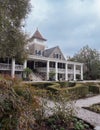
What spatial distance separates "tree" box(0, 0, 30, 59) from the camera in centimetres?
1439

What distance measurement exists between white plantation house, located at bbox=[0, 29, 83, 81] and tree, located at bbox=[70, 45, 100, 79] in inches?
356

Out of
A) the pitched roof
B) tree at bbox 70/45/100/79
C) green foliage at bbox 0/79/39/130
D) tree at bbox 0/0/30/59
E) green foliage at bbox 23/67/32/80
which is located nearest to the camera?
green foliage at bbox 0/79/39/130

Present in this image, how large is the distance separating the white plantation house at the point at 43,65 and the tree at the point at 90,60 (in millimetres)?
9038

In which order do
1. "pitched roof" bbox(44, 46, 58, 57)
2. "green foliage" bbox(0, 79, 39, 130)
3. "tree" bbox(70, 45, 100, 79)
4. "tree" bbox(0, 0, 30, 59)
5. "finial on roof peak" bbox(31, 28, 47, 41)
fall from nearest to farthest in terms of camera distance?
"green foliage" bbox(0, 79, 39, 130)
"tree" bbox(0, 0, 30, 59)
"pitched roof" bbox(44, 46, 58, 57)
"finial on roof peak" bbox(31, 28, 47, 41)
"tree" bbox(70, 45, 100, 79)

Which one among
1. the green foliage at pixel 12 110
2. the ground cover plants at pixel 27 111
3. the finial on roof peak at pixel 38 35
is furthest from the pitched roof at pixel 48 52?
the green foliage at pixel 12 110

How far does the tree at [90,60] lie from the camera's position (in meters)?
53.3

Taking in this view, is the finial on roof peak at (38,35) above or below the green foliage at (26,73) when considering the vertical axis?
above

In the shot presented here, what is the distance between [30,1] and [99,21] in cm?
610

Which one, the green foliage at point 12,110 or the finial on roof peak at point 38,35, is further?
the finial on roof peak at point 38,35

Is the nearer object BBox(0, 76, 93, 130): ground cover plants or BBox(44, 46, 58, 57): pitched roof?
BBox(0, 76, 93, 130): ground cover plants

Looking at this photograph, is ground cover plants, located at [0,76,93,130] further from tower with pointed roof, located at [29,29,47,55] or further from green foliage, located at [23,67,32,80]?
tower with pointed roof, located at [29,29,47,55]

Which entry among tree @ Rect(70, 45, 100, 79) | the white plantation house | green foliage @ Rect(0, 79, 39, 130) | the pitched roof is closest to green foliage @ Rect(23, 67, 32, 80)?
the white plantation house

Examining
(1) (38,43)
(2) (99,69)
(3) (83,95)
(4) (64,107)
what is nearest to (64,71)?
(1) (38,43)

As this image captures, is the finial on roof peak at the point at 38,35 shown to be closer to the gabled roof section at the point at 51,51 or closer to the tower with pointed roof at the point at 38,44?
the tower with pointed roof at the point at 38,44
